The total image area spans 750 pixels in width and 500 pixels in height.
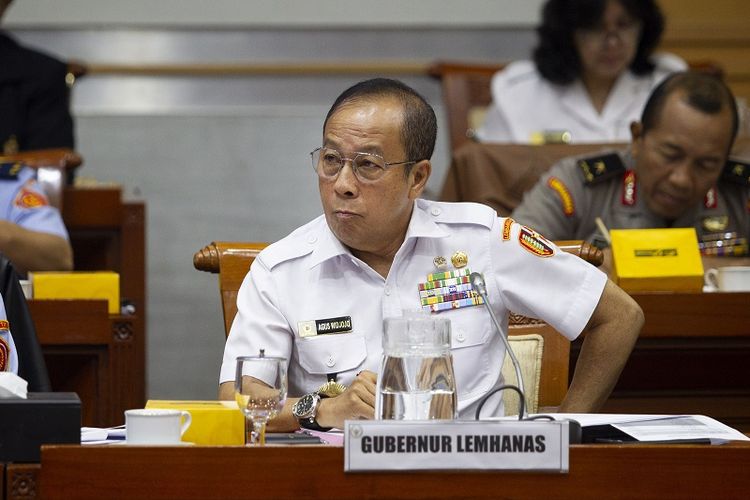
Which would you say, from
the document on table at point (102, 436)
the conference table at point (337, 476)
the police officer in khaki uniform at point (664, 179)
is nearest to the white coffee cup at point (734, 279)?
the police officer in khaki uniform at point (664, 179)

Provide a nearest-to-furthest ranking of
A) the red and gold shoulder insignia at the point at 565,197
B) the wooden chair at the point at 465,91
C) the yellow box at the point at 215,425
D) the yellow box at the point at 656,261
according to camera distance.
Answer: the yellow box at the point at 215,425 → the yellow box at the point at 656,261 → the red and gold shoulder insignia at the point at 565,197 → the wooden chair at the point at 465,91

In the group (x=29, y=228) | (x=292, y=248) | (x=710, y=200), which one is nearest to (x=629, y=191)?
(x=710, y=200)

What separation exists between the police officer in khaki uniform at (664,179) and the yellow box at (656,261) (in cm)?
35

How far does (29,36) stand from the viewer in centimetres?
509

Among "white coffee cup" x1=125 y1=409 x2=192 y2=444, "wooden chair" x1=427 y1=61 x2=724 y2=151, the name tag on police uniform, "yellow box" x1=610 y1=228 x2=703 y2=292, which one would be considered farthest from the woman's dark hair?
"white coffee cup" x1=125 y1=409 x2=192 y2=444

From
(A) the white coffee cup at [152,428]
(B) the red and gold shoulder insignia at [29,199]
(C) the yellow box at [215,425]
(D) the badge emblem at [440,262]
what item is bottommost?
(C) the yellow box at [215,425]

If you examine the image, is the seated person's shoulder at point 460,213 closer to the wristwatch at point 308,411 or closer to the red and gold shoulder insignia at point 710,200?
the wristwatch at point 308,411

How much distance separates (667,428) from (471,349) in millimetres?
531

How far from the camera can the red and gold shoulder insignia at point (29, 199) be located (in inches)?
→ 132

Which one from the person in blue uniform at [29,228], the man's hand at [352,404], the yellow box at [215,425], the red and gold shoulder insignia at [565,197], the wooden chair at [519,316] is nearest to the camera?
the yellow box at [215,425]

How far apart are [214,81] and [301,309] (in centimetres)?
309

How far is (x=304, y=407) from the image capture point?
203 cm

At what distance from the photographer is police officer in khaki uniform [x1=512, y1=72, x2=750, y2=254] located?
3.38 meters

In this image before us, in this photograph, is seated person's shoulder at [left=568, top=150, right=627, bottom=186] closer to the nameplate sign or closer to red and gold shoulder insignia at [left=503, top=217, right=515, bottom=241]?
red and gold shoulder insignia at [left=503, top=217, right=515, bottom=241]
